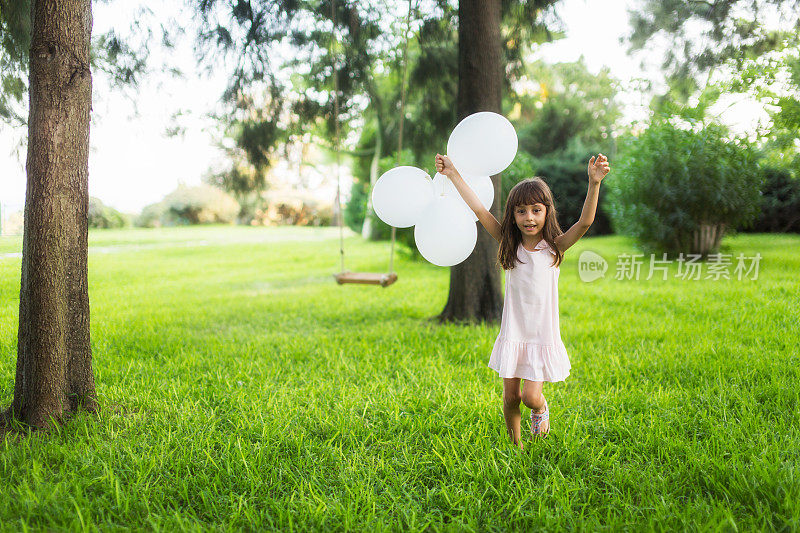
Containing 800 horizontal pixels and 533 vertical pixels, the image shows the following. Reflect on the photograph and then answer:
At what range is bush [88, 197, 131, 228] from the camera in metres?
3.69

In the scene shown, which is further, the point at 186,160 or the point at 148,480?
the point at 186,160

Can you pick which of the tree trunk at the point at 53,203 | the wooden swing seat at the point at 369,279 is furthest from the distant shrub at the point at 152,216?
the tree trunk at the point at 53,203

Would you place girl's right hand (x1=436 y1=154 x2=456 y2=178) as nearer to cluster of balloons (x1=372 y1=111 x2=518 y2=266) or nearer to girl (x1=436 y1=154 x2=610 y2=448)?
cluster of balloons (x1=372 y1=111 x2=518 y2=266)

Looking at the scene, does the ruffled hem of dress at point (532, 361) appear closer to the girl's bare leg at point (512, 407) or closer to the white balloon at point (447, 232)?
the girl's bare leg at point (512, 407)

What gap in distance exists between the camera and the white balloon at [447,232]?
7.55ft

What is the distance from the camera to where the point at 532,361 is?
76.9 inches

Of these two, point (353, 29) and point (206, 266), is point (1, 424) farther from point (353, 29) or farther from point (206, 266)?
point (206, 266)

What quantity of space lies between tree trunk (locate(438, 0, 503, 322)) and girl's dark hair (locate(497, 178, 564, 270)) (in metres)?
2.04

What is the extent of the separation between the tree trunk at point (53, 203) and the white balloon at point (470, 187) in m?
1.72

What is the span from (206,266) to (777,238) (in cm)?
853

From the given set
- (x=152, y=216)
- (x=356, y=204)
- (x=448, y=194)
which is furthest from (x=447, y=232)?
(x=356, y=204)

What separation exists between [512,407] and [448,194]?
1.01 m

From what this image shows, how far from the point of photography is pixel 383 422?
244 centimetres

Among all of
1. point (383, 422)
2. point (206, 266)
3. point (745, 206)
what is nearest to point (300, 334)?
point (383, 422)
